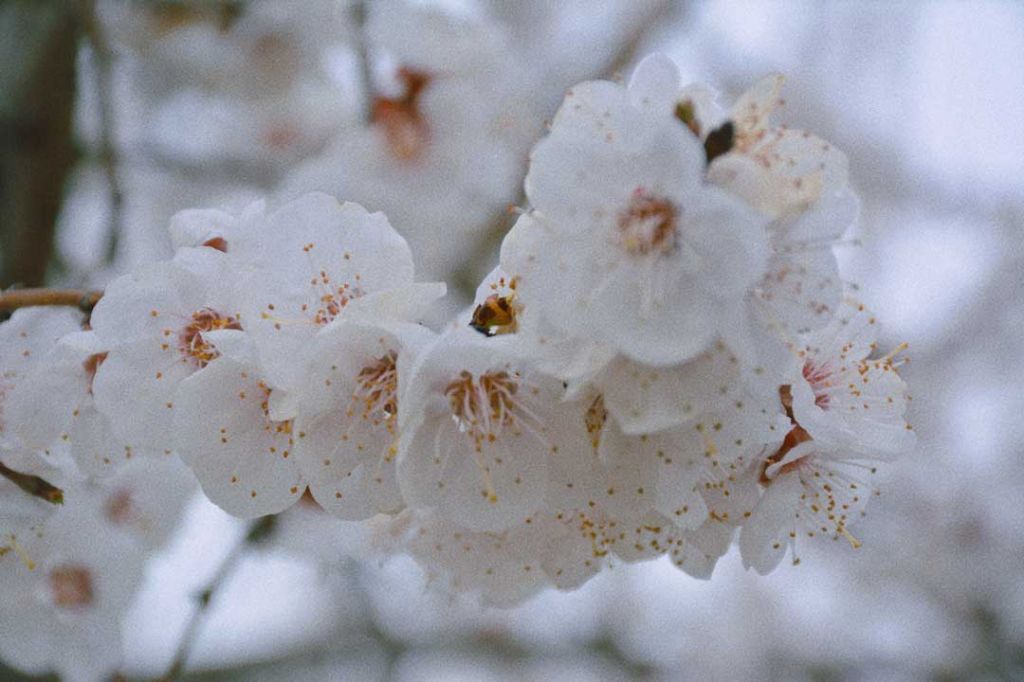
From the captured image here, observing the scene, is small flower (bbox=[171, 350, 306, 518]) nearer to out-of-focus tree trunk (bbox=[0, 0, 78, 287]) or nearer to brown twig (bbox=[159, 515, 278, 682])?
brown twig (bbox=[159, 515, 278, 682])

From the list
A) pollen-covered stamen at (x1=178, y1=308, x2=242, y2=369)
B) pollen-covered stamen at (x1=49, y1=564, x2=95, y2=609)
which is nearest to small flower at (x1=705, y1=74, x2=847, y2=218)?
pollen-covered stamen at (x1=178, y1=308, x2=242, y2=369)

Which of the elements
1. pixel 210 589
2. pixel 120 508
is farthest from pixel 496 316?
pixel 120 508

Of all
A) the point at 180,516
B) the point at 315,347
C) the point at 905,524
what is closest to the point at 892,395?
the point at 315,347

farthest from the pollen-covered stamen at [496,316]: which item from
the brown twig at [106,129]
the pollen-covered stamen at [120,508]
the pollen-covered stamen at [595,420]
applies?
the pollen-covered stamen at [120,508]

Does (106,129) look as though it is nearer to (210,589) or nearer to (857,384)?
(210,589)

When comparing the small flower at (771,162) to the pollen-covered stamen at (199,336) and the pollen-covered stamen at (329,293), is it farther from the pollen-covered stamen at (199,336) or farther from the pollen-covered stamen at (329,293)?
the pollen-covered stamen at (199,336)

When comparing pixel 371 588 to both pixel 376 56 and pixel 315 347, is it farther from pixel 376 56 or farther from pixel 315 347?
pixel 315 347
